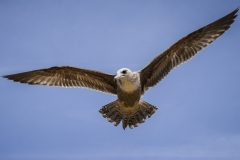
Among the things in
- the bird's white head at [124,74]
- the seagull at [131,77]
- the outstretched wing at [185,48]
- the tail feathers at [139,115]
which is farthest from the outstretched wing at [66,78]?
the outstretched wing at [185,48]

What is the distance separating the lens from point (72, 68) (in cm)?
1109

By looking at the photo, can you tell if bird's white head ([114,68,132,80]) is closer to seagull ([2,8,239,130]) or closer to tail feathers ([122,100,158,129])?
seagull ([2,8,239,130])

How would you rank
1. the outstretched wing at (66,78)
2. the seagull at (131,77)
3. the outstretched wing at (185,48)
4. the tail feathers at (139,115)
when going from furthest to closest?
the outstretched wing at (66,78) → the tail feathers at (139,115) → the outstretched wing at (185,48) → the seagull at (131,77)

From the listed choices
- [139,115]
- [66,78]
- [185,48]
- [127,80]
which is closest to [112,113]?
[139,115]

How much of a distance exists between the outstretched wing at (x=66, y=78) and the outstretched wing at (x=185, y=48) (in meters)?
1.19

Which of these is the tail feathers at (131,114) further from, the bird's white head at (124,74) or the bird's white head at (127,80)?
the bird's white head at (124,74)

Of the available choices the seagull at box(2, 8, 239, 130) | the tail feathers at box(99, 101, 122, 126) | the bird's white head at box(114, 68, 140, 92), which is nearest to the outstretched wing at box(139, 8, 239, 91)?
the seagull at box(2, 8, 239, 130)

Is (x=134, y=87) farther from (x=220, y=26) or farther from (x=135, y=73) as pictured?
(x=220, y=26)

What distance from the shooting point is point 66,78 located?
1131 cm

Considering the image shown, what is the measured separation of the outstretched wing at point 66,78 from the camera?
438 inches

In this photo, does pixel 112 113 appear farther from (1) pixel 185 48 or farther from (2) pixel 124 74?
(1) pixel 185 48

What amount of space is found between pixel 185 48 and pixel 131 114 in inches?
88.7

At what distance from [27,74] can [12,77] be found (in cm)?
41

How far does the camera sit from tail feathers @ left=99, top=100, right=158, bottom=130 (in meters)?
10.7
